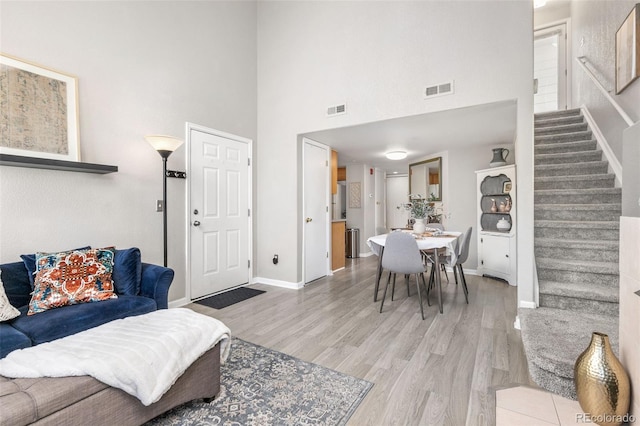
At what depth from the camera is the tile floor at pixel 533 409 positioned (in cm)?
148

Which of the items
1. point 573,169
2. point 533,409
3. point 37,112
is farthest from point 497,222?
point 37,112

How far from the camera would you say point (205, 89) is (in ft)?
12.2

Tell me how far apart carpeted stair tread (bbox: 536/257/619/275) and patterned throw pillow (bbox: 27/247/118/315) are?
382 cm

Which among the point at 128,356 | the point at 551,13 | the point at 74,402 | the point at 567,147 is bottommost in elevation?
the point at 74,402

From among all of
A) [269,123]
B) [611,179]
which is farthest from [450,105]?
[269,123]

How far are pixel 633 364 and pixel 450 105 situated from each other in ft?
8.46

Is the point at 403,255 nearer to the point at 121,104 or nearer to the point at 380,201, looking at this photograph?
the point at 121,104

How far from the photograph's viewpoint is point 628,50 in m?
3.00

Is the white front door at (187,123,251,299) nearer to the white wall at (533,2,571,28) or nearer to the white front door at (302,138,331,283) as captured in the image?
the white front door at (302,138,331,283)

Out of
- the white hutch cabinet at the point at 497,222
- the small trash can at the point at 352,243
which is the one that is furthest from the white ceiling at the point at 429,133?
the small trash can at the point at 352,243

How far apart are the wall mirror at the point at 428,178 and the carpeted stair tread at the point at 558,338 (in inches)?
129

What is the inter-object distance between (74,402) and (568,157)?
5.27m

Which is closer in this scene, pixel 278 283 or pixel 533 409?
pixel 533 409

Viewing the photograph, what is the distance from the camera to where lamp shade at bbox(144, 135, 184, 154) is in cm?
283
